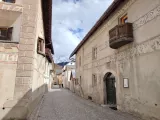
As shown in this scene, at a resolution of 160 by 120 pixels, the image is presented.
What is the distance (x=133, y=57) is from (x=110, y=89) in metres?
3.67

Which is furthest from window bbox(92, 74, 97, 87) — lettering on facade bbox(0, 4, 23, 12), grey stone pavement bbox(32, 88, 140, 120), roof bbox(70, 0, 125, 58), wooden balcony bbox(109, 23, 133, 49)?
lettering on facade bbox(0, 4, 23, 12)

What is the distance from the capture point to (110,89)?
32.2 feet

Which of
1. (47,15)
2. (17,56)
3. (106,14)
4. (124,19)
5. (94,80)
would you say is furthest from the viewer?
(94,80)

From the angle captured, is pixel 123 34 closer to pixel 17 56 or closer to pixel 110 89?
pixel 110 89

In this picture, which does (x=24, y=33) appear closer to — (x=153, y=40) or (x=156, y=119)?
(x=153, y=40)

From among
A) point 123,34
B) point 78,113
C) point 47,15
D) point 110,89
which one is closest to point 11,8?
point 47,15

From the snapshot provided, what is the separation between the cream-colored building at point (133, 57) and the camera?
18.5 feet

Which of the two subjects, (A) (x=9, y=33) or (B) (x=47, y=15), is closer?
(A) (x=9, y=33)

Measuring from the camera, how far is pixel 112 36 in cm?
774

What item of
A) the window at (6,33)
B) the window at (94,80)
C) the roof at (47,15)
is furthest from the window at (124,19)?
the window at (6,33)

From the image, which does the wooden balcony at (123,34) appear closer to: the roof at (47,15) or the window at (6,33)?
the roof at (47,15)

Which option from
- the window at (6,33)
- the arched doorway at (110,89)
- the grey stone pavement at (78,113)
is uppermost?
the window at (6,33)

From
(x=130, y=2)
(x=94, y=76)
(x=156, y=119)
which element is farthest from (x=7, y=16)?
(x=94, y=76)

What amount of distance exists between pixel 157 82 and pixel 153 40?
1704mm
